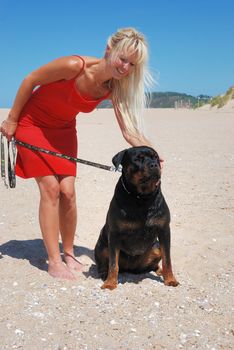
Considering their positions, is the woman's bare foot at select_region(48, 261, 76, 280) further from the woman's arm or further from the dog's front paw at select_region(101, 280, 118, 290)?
the woman's arm

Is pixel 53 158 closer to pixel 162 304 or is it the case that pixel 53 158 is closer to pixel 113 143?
pixel 162 304

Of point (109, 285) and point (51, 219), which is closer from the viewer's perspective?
point (109, 285)

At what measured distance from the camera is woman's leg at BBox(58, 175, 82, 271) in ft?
15.4

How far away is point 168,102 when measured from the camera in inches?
2215

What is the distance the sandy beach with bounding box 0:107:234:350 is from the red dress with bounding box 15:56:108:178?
1060 millimetres

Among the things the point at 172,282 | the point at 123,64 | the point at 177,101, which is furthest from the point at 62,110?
the point at 177,101

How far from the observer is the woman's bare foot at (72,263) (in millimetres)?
4941

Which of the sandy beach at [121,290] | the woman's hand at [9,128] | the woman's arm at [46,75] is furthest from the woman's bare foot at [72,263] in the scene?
the woman's arm at [46,75]

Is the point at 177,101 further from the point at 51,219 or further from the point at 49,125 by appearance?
the point at 51,219

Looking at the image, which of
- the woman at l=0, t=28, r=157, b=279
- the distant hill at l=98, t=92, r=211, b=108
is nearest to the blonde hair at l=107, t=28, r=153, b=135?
the woman at l=0, t=28, r=157, b=279

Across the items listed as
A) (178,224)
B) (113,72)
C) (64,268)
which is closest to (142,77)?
(113,72)

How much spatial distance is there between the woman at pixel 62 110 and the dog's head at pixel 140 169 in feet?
1.13

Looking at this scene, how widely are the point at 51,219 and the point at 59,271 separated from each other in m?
0.51

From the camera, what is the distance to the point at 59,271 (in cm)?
457
